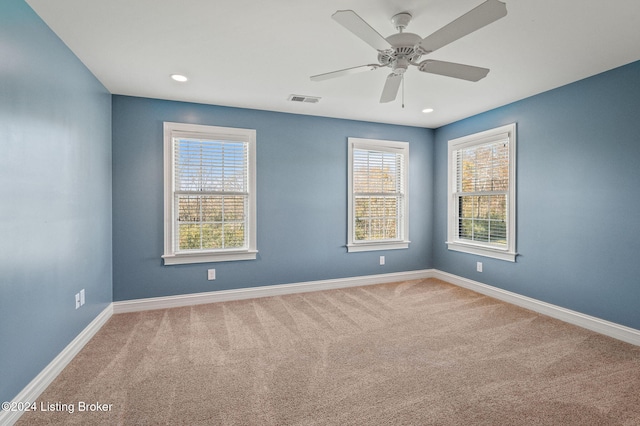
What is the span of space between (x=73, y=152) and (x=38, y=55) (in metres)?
0.77

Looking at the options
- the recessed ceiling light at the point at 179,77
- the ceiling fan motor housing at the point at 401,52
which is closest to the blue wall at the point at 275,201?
the recessed ceiling light at the point at 179,77

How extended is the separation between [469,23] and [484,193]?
306 cm

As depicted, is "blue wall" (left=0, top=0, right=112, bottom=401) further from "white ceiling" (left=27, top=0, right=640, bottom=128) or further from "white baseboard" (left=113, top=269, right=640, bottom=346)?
"white baseboard" (left=113, top=269, right=640, bottom=346)

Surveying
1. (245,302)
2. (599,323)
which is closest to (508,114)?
(599,323)

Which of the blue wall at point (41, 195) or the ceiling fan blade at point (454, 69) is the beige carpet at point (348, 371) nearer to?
the blue wall at point (41, 195)

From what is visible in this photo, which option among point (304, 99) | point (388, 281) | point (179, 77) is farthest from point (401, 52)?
point (388, 281)

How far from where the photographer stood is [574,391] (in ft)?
6.66

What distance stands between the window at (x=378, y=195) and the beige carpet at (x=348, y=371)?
56.6 inches

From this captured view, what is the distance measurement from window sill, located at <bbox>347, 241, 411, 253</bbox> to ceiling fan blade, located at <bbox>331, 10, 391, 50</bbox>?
302 centimetres

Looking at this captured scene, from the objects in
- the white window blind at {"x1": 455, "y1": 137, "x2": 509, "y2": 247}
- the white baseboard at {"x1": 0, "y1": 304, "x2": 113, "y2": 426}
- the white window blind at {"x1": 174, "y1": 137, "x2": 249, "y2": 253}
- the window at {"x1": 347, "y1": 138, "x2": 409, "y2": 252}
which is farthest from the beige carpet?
the window at {"x1": 347, "y1": 138, "x2": 409, "y2": 252}

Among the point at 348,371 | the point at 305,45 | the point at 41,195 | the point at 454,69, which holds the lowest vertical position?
the point at 348,371

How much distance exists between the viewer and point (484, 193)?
167 inches

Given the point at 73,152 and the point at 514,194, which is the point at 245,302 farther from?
the point at 514,194

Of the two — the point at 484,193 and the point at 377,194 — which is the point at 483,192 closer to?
the point at 484,193
